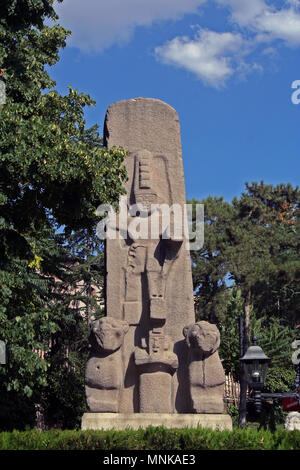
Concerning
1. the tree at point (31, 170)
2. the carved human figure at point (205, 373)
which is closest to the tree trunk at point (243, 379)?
the tree at point (31, 170)

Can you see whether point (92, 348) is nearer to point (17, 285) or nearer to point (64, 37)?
point (17, 285)

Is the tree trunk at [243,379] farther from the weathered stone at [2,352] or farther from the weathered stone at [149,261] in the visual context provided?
the weathered stone at [149,261]

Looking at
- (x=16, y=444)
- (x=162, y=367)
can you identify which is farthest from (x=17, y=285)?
(x=16, y=444)

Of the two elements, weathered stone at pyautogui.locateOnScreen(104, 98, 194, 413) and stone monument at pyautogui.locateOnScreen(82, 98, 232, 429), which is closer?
stone monument at pyautogui.locateOnScreen(82, 98, 232, 429)

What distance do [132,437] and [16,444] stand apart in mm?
1200

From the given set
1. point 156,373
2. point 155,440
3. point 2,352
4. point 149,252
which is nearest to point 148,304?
point 149,252

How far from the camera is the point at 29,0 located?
11.7 meters

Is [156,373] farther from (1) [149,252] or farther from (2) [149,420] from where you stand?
(1) [149,252]

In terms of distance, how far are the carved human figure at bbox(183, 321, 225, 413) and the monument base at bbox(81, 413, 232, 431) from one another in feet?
0.43

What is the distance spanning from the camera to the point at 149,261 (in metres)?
10.0

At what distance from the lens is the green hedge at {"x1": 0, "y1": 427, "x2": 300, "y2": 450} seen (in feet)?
22.0

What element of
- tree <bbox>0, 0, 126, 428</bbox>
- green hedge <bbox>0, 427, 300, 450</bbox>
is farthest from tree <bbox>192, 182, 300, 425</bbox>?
green hedge <bbox>0, 427, 300, 450</bbox>

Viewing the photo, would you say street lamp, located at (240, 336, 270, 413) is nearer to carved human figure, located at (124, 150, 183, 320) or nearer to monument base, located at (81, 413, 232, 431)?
monument base, located at (81, 413, 232, 431)

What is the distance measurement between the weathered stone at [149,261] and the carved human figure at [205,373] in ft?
1.04
